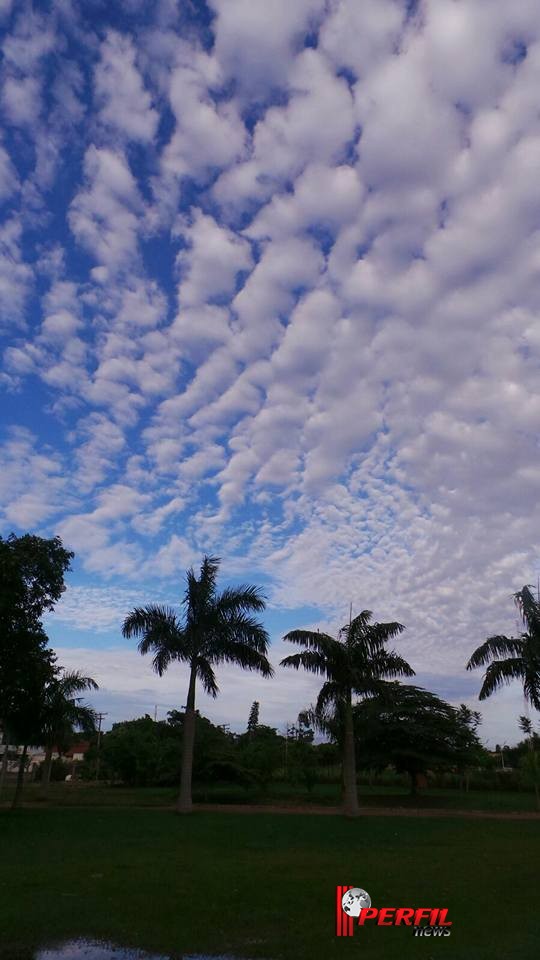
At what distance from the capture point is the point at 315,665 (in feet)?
94.6

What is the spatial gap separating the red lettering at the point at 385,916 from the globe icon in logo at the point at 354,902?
0.23 metres

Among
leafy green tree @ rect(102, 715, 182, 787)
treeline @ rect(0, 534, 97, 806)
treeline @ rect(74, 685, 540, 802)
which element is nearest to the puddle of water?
treeline @ rect(0, 534, 97, 806)

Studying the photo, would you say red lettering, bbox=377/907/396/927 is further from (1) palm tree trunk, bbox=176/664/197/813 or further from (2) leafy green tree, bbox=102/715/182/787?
(2) leafy green tree, bbox=102/715/182/787

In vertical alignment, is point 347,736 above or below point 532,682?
below

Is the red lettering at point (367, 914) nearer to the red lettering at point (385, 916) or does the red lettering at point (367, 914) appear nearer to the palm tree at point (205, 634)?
the red lettering at point (385, 916)

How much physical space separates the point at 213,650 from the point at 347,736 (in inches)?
242

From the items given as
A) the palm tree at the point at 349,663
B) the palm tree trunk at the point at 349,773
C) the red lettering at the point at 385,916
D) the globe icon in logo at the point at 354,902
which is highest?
the palm tree at the point at 349,663

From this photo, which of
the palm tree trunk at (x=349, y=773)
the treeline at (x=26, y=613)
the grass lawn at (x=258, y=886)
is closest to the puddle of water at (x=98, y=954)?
the grass lawn at (x=258, y=886)

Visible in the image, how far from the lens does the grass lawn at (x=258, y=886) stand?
27.1ft

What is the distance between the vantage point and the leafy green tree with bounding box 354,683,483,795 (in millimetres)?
36312

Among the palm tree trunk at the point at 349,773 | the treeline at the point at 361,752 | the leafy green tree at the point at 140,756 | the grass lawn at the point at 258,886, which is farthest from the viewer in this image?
the leafy green tree at the point at 140,756

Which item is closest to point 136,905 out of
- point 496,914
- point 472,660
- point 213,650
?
point 496,914

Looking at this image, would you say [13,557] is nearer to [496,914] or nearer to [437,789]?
[496,914]

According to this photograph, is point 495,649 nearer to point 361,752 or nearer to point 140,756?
point 361,752
